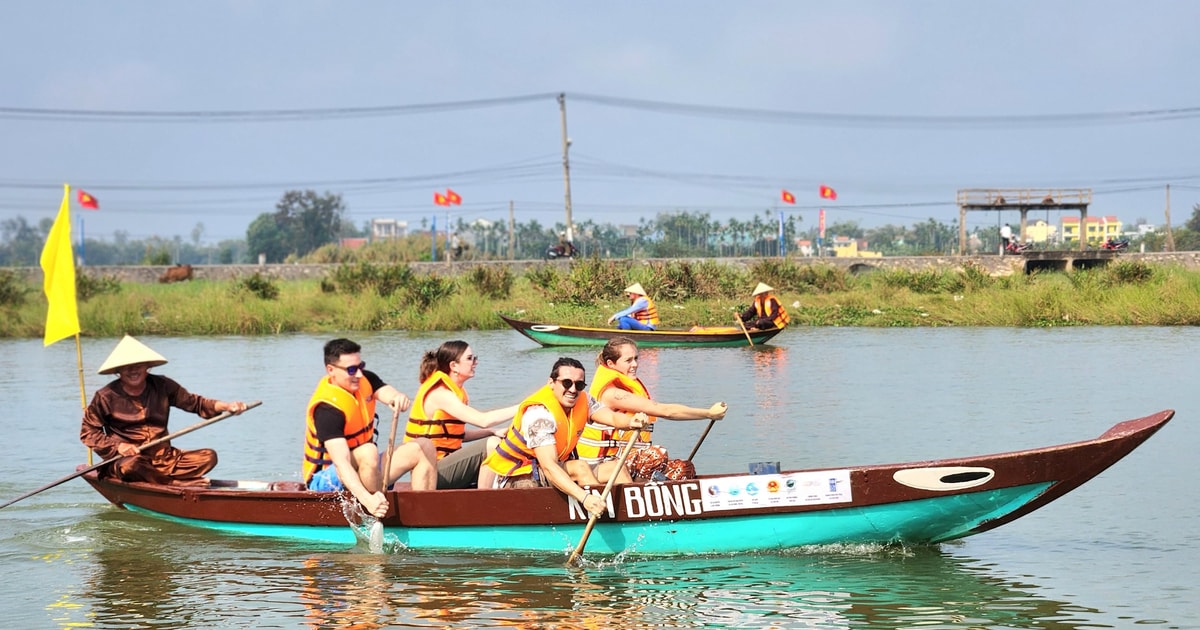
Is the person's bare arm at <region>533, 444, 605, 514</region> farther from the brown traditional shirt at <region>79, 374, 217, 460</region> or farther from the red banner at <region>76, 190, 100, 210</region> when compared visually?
the red banner at <region>76, 190, 100, 210</region>

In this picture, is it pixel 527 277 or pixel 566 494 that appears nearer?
pixel 566 494

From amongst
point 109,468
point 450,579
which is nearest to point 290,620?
point 450,579

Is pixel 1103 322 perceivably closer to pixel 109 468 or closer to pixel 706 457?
pixel 706 457

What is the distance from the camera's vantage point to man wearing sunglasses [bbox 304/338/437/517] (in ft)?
31.5

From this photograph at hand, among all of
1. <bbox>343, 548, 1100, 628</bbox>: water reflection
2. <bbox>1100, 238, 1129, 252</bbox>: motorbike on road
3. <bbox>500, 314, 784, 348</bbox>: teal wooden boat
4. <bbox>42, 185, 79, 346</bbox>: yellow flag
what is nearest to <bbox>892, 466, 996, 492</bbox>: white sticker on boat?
<bbox>343, 548, 1100, 628</bbox>: water reflection

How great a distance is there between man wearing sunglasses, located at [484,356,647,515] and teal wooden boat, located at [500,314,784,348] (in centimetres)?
1598

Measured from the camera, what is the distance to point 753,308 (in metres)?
27.2

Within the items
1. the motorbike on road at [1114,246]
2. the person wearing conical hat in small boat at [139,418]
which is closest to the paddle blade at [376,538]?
the person wearing conical hat in small boat at [139,418]

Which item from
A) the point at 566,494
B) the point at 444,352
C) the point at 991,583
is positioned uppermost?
the point at 444,352

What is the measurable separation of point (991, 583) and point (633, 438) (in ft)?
8.56

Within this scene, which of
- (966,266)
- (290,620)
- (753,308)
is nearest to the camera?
(290,620)

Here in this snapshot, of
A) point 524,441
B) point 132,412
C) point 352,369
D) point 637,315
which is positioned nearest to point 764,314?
point 637,315

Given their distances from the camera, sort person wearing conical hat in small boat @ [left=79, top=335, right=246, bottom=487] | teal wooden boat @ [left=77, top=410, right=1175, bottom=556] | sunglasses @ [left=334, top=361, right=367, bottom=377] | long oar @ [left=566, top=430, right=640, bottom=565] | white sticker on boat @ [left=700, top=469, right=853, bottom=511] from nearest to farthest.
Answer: teal wooden boat @ [left=77, top=410, right=1175, bottom=556]
white sticker on boat @ [left=700, top=469, right=853, bottom=511]
long oar @ [left=566, top=430, right=640, bottom=565]
sunglasses @ [left=334, top=361, right=367, bottom=377]
person wearing conical hat in small boat @ [left=79, top=335, right=246, bottom=487]

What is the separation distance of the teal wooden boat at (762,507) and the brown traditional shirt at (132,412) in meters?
1.33
